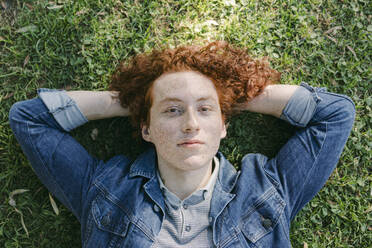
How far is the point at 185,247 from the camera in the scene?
2992 millimetres

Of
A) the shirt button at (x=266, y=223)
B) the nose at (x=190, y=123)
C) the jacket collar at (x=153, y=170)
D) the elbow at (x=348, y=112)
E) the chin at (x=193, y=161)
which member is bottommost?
the shirt button at (x=266, y=223)

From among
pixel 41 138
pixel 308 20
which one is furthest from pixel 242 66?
pixel 41 138

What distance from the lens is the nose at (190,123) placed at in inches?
110

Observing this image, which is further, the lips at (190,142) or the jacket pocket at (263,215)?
the jacket pocket at (263,215)

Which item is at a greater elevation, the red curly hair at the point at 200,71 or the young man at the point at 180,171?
the red curly hair at the point at 200,71

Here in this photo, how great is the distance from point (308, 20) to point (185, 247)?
9.12ft

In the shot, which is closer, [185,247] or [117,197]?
[185,247]

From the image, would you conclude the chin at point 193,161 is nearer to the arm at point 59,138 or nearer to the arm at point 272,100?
the arm at point 272,100

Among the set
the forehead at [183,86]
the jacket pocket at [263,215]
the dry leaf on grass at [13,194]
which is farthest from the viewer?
the dry leaf on grass at [13,194]

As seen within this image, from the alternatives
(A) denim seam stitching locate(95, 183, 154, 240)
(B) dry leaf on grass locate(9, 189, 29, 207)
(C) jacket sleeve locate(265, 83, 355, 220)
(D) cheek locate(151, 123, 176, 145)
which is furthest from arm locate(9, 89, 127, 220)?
(C) jacket sleeve locate(265, 83, 355, 220)

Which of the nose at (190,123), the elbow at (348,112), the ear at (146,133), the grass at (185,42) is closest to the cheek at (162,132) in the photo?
the nose at (190,123)

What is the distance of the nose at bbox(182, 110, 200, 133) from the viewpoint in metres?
2.79

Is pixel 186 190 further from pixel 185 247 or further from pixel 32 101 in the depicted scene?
pixel 32 101

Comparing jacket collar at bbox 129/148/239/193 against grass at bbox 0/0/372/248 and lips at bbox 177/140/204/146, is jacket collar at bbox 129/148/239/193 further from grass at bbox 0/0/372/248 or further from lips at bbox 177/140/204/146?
lips at bbox 177/140/204/146
